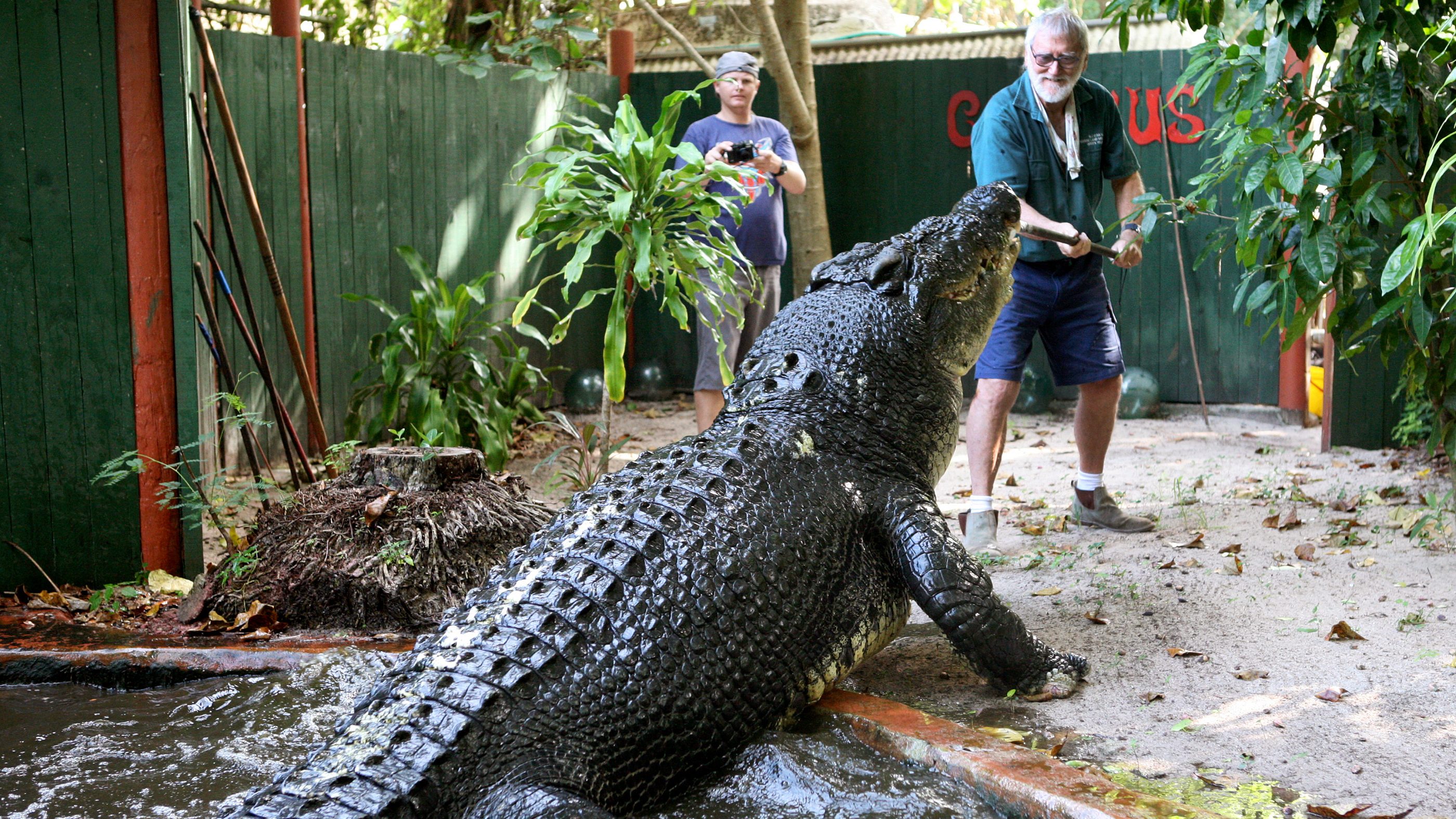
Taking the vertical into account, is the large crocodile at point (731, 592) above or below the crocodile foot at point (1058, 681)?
above

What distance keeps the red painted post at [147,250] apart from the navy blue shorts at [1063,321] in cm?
298

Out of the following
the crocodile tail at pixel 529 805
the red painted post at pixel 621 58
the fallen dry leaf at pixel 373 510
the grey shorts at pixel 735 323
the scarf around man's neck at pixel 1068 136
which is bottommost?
the crocodile tail at pixel 529 805

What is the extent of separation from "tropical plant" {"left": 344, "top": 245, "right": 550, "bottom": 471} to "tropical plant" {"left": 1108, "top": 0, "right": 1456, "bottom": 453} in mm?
3640

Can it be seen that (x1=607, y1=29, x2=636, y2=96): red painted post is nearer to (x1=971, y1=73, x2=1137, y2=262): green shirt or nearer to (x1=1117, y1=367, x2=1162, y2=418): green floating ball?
(x1=1117, y1=367, x2=1162, y2=418): green floating ball

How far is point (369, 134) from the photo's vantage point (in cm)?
691

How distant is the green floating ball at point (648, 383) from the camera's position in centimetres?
899

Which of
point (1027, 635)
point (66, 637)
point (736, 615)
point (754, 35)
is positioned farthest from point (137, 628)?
point (754, 35)

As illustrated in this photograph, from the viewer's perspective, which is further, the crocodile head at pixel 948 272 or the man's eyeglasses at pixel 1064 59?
the man's eyeglasses at pixel 1064 59

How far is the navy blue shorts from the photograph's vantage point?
4.28m

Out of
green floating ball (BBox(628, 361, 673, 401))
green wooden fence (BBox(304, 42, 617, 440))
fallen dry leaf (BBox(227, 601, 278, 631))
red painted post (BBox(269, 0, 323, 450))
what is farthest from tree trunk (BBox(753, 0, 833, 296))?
fallen dry leaf (BBox(227, 601, 278, 631))

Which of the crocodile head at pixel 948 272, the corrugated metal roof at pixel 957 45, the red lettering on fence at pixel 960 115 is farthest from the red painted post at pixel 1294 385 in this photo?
the crocodile head at pixel 948 272

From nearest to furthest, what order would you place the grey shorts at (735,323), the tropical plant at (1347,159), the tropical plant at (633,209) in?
the tropical plant at (1347,159)
the tropical plant at (633,209)
the grey shorts at (735,323)

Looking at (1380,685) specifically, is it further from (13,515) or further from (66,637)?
(13,515)

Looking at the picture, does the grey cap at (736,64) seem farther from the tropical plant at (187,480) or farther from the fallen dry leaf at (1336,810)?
the fallen dry leaf at (1336,810)
